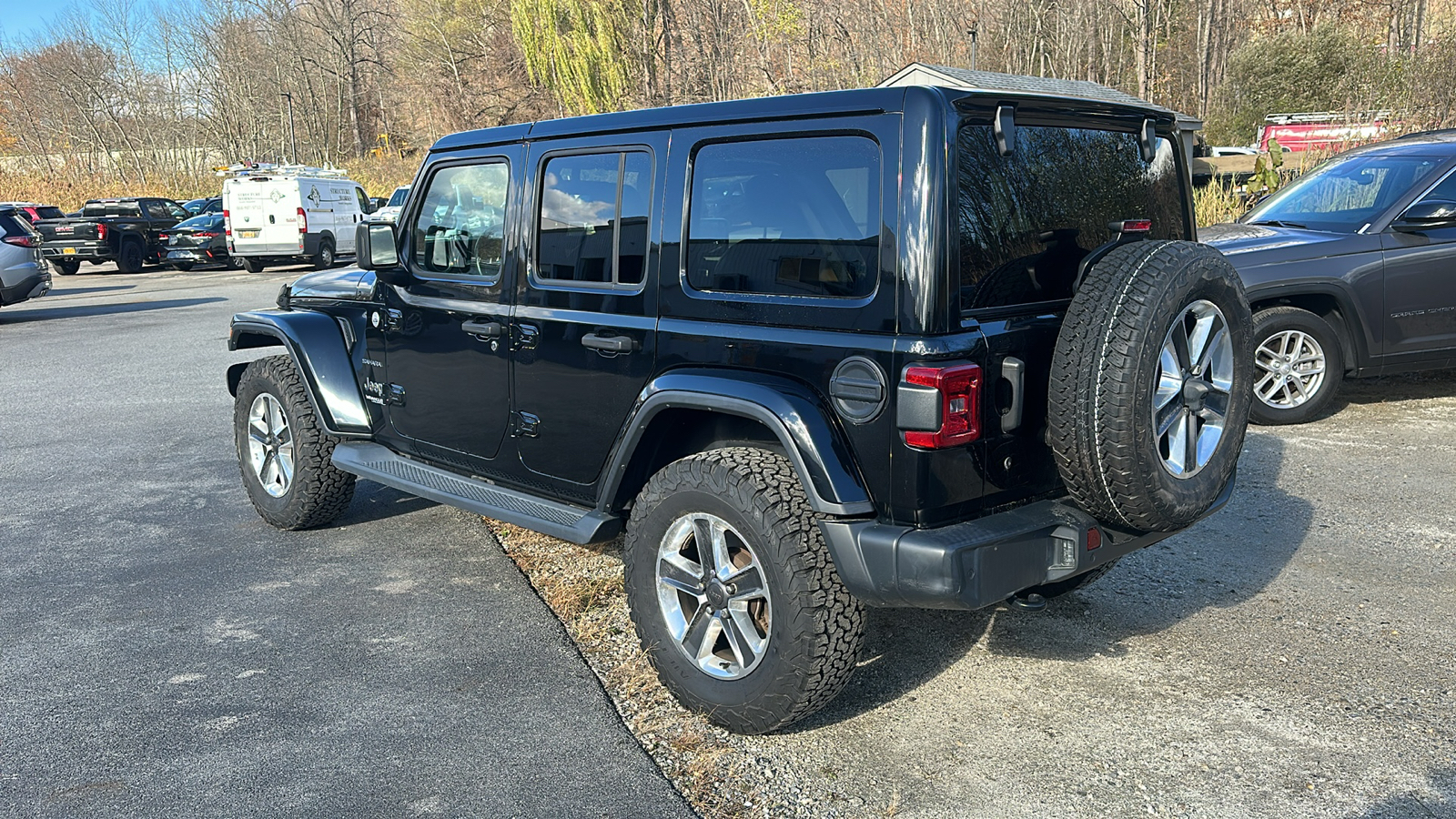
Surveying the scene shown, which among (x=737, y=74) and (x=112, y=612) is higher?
(x=737, y=74)

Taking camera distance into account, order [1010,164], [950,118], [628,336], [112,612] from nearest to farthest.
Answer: [950,118], [1010,164], [628,336], [112,612]

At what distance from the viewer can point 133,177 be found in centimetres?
4894

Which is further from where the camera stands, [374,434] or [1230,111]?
[1230,111]

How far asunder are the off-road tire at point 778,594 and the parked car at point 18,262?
15722 millimetres

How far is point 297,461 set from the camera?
536cm

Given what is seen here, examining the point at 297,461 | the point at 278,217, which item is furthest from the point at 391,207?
the point at 297,461

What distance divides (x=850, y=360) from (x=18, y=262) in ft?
54.0

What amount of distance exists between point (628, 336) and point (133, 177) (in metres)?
53.4

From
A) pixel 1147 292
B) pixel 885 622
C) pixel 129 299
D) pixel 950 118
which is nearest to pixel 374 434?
pixel 885 622

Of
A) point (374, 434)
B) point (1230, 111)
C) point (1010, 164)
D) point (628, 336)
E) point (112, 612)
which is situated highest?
point (1230, 111)

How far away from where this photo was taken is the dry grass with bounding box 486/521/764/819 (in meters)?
3.15

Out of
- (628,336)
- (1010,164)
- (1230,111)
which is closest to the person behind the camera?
(1010,164)

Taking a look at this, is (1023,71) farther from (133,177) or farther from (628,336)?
(133,177)

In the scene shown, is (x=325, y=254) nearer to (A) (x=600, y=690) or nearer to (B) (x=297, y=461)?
(B) (x=297, y=461)
